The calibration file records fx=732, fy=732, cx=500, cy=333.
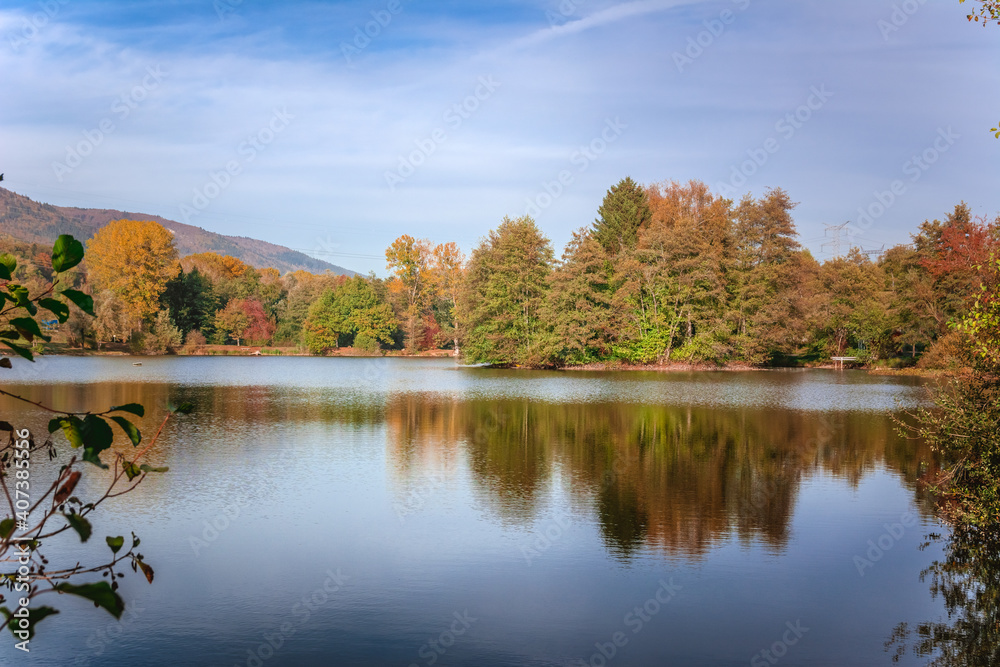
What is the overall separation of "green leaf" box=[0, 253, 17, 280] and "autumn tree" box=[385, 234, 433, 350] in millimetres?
69940

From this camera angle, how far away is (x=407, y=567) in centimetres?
867

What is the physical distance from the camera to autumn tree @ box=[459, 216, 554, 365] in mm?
49750

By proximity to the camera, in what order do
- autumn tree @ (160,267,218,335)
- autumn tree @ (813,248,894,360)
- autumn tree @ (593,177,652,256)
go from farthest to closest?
autumn tree @ (160,267,218,335) → autumn tree @ (593,177,652,256) → autumn tree @ (813,248,894,360)

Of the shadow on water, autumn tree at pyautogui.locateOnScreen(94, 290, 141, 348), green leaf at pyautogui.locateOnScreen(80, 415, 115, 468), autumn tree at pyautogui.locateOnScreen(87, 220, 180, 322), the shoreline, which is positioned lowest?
the shadow on water

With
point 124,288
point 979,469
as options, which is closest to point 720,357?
point 979,469

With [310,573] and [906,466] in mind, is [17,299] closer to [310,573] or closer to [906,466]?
[310,573]

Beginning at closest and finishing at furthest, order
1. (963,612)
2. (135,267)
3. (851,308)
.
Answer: (963,612), (851,308), (135,267)

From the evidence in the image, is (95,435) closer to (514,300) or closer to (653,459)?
(653,459)

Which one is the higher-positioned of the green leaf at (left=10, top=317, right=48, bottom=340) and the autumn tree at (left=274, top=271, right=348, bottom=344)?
the autumn tree at (left=274, top=271, right=348, bottom=344)

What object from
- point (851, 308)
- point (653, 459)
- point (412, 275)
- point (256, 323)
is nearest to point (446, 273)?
point (412, 275)

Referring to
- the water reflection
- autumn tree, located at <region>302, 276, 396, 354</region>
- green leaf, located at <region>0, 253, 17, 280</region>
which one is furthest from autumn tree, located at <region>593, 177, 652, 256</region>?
green leaf, located at <region>0, 253, 17, 280</region>

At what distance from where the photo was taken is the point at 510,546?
31.2 feet

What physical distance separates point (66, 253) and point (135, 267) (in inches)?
2648

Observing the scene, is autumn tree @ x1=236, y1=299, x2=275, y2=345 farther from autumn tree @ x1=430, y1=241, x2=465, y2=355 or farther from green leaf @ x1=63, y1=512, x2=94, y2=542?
green leaf @ x1=63, y1=512, x2=94, y2=542
